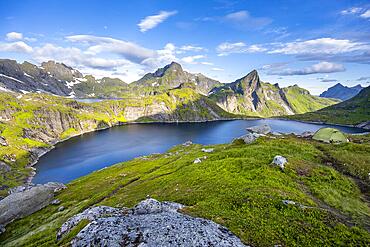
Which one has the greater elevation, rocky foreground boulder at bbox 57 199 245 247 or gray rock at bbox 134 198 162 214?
rocky foreground boulder at bbox 57 199 245 247

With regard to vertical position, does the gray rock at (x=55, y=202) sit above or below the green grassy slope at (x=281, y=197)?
below

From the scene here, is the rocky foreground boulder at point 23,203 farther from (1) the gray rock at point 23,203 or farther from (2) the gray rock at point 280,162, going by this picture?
(2) the gray rock at point 280,162

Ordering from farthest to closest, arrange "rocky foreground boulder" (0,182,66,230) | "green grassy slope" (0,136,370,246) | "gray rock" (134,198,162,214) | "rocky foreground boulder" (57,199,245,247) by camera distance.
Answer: "rocky foreground boulder" (0,182,66,230)
"gray rock" (134,198,162,214)
"green grassy slope" (0,136,370,246)
"rocky foreground boulder" (57,199,245,247)

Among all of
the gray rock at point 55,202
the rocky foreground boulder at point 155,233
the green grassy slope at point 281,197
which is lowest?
the gray rock at point 55,202

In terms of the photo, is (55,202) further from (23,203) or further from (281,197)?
(281,197)

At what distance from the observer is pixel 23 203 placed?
87.0m

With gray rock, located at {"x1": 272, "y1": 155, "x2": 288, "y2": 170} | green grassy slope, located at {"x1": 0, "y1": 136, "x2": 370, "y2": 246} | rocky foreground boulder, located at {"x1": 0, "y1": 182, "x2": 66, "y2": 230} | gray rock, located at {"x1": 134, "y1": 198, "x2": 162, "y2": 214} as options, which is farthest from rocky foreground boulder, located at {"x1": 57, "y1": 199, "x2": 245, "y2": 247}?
rocky foreground boulder, located at {"x1": 0, "y1": 182, "x2": 66, "y2": 230}

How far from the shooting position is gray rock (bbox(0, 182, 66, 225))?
8256 cm

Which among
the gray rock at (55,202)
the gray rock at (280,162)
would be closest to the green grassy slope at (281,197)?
the gray rock at (280,162)

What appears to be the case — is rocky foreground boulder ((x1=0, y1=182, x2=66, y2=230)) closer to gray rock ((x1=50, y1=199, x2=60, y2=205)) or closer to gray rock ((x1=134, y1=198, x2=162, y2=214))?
gray rock ((x1=50, y1=199, x2=60, y2=205))

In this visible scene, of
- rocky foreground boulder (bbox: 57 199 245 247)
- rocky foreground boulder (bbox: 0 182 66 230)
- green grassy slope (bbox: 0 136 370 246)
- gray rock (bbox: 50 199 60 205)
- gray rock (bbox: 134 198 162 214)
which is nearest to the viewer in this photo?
rocky foreground boulder (bbox: 57 199 245 247)

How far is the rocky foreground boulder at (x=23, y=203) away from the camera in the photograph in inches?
3250

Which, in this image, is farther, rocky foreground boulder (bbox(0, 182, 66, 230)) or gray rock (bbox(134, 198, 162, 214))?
rocky foreground boulder (bbox(0, 182, 66, 230))

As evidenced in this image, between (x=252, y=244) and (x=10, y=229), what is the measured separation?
8653cm
